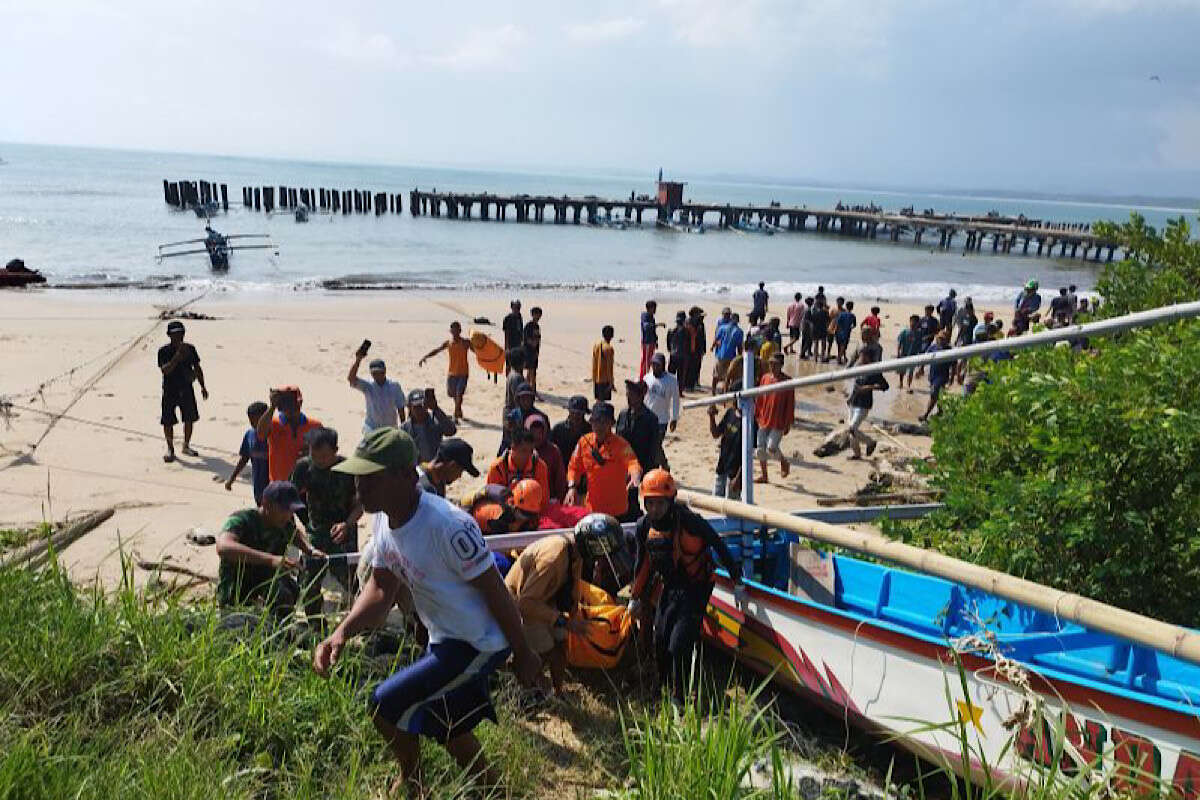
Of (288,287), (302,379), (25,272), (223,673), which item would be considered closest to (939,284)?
(288,287)

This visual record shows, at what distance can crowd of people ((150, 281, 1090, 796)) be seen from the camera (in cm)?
300

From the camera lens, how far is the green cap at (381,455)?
113 inches

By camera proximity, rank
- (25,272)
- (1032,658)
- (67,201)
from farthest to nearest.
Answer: (67,201) < (25,272) < (1032,658)

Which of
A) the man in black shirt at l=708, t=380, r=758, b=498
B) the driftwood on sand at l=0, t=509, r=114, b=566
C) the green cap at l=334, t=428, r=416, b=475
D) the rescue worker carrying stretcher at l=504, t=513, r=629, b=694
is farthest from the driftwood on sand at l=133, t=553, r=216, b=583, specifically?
the man in black shirt at l=708, t=380, r=758, b=498

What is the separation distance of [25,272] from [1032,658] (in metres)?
28.5

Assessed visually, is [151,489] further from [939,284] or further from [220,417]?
[939,284]

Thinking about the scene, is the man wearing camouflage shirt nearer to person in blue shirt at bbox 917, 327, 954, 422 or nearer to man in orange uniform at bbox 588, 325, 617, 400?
man in orange uniform at bbox 588, 325, 617, 400

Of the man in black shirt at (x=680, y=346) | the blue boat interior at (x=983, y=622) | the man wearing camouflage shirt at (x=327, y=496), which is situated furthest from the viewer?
the man in black shirt at (x=680, y=346)

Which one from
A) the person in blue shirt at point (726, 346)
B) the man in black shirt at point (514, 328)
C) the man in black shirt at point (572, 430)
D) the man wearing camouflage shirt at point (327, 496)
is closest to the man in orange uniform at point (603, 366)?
the man in black shirt at point (514, 328)

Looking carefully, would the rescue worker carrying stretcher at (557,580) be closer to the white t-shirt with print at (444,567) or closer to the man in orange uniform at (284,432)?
the white t-shirt with print at (444,567)

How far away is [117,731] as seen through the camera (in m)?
3.07

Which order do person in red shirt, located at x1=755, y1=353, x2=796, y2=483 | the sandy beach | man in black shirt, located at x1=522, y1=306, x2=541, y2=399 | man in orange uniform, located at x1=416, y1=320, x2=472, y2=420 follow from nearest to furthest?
the sandy beach → person in red shirt, located at x1=755, y1=353, x2=796, y2=483 → man in orange uniform, located at x1=416, y1=320, x2=472, y2=420 → man in black shirt, located at x1=522, y1=306, x2=541, y2=399

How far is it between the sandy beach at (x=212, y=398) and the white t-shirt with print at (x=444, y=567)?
189 cm

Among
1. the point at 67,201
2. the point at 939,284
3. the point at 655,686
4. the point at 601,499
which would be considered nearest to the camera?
the point at 655,686
